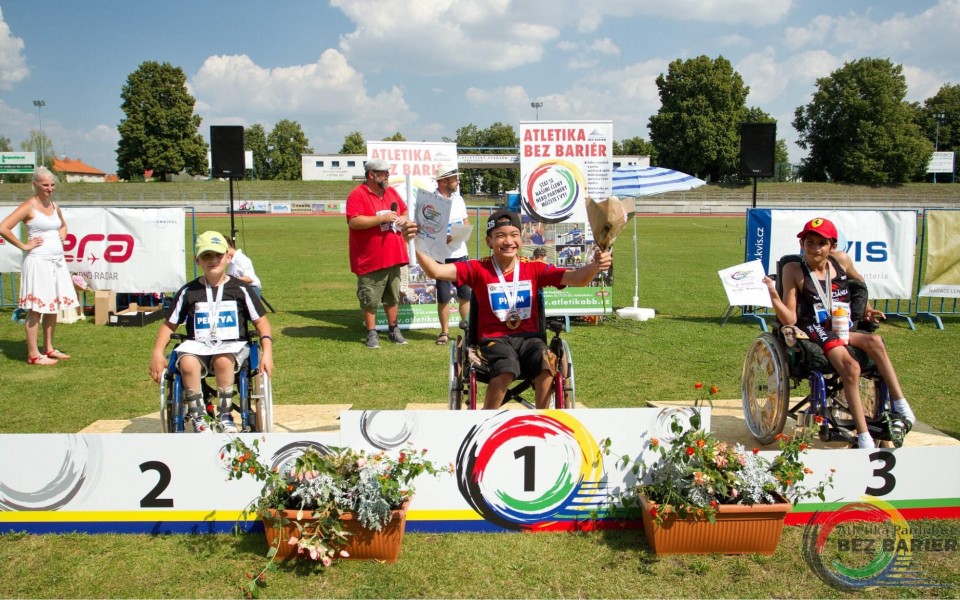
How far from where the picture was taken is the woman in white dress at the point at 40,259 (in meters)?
6.77

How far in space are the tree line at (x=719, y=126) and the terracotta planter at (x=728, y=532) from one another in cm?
5536

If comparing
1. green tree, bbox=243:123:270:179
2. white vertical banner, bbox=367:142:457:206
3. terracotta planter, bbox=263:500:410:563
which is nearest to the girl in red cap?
terracotta planter, bbox=263:500:410:563

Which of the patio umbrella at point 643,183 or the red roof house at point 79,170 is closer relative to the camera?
the patio umbrella at point 643,183

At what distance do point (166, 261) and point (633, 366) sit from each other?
625 centimetres

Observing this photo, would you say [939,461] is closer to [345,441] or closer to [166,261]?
[345,441]

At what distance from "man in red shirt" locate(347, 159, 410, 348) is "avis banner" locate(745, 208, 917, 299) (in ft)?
15.7

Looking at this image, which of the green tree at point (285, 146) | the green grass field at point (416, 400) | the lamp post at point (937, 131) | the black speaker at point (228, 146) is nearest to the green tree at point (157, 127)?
the green tree at point (285, 146)

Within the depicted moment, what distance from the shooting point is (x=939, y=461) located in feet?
11.4

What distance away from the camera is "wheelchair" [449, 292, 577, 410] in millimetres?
4219

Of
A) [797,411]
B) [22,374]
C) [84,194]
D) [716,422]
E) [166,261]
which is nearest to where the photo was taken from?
[797,411]

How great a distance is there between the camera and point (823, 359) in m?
4.25

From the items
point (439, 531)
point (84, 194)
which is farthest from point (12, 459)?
point (84, 194)

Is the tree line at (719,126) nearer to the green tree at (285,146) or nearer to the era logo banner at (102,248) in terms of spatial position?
the green tree at (285,146)

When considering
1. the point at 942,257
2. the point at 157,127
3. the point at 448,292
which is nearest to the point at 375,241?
the point at 448,292
